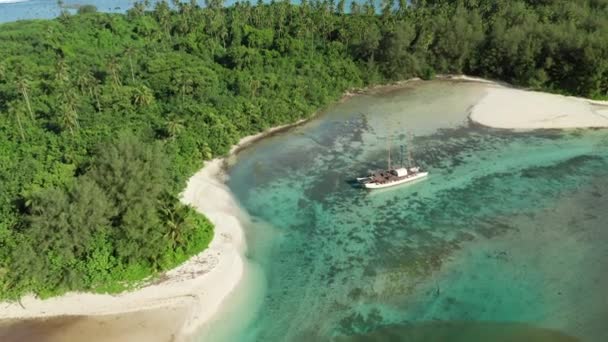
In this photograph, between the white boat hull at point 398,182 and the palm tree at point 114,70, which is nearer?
the white boat hull at point 398,182

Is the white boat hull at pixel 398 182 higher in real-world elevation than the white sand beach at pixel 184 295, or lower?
higher

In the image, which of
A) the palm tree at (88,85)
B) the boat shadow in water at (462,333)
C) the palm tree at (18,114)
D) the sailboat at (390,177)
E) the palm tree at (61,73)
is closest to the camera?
the boat shadow in water at (462,333)

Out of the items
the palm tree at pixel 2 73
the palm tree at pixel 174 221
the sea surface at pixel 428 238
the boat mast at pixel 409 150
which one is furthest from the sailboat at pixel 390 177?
the palm tree at pixel 2 73

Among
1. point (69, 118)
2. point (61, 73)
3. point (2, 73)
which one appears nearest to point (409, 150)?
point (69, 118)

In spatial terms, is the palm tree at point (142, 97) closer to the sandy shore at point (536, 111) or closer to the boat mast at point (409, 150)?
the boat mast at point (409, 150)

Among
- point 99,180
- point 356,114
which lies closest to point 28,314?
point 99,180

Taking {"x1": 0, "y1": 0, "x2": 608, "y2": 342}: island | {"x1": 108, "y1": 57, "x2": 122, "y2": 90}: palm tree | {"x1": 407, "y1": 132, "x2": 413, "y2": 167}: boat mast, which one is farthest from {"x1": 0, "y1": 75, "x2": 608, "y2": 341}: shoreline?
{"x1": 108, "y1": 57, "x2": 122, "y2": 90}: palm tree

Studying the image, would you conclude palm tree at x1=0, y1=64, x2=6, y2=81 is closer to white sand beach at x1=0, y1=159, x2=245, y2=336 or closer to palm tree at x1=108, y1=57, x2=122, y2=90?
palm tree at x1=108, y1=57, x2=122, y2=90

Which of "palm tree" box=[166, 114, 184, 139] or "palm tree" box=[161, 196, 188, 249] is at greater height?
"palm tree" box=[166, 114, 184, 139]
